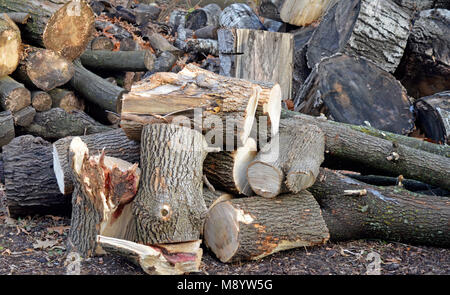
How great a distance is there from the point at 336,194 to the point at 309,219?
528mm

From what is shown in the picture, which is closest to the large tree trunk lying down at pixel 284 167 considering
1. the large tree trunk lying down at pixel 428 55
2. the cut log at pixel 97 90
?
the cut log at pixel 97 90

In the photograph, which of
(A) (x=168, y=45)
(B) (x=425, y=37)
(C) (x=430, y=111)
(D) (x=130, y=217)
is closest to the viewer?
(D) (x=130, y=217)

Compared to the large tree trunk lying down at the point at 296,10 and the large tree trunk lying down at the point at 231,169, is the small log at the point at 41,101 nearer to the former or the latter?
the large tree trunk lying down at the point at 231,169

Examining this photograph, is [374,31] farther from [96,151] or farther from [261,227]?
[96,151]

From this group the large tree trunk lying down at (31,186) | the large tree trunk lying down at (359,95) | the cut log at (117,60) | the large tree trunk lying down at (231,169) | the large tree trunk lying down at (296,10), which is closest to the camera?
the large tree trunk lying down at (231,169)

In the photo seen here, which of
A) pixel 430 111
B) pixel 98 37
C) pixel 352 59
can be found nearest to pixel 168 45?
pixel 98 37

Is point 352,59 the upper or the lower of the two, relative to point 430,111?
upper

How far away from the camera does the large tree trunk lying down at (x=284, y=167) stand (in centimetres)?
384

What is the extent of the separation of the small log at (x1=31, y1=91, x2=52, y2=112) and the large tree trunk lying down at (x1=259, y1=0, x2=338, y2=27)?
430cm

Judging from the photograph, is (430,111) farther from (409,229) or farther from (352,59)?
(409,229)

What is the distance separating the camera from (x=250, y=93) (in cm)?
401

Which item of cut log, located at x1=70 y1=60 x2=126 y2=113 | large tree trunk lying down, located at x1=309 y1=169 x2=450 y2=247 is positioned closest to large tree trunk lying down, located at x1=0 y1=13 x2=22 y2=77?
cut log, located at x1=70 y1=60 x2=126 y2=113

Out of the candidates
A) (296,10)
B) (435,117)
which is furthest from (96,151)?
(296,10)

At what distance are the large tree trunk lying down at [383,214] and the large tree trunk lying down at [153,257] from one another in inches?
57.0
